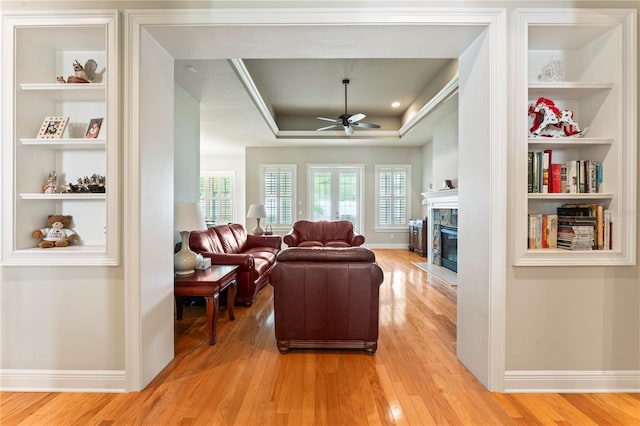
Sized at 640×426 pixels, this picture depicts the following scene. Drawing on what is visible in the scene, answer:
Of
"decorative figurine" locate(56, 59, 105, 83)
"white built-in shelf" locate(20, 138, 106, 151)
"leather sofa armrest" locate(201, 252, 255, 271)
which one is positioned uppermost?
"decorative figurine" locate(56, 59, 105, 83)

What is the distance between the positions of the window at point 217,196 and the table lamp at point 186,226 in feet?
25.0

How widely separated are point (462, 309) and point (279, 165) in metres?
7.00

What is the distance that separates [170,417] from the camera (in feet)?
5.82

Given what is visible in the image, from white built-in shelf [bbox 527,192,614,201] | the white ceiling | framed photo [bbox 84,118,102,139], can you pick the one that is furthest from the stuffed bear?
white built-in shelf [bbox 527,192,614,201]

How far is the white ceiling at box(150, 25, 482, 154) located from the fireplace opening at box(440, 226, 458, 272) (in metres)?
2.22

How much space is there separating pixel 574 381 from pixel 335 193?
6988 mm

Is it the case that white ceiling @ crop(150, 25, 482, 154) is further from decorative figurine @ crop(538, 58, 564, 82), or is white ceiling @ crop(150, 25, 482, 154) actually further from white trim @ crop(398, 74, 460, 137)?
decorative figurine @ crop(538, 58, 564, 82)

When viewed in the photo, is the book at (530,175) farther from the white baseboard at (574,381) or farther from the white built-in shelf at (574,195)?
the white baseboard at (574,381)

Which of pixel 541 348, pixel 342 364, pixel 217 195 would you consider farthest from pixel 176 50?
pixel 217 195

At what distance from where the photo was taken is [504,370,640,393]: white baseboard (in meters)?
2.05

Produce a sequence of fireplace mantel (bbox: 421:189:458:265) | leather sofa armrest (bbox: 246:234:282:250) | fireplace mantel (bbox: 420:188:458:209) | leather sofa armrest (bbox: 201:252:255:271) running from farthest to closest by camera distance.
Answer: fireplace mantel (bbox: 421:189:458:265) → fireplace mantel (bbox: 420:188:458:209) → leather sofa armrest (bbox: 246:234:282:250) → leather sofa armrest (bbox: 201:252:255:271)

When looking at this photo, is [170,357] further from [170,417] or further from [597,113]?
[597,113]

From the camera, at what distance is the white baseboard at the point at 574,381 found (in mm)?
2051

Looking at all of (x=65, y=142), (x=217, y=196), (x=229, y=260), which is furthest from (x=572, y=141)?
(x=217, y=196)
